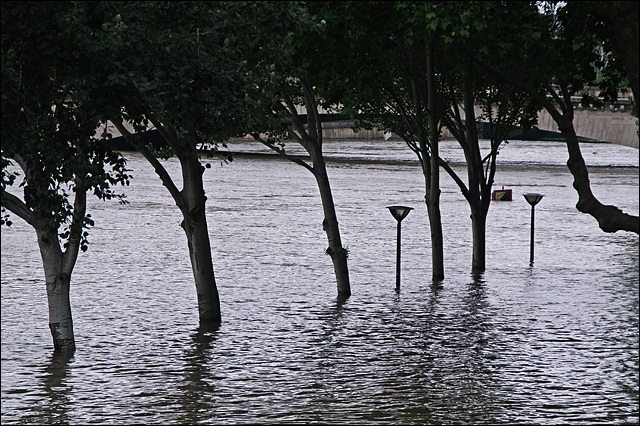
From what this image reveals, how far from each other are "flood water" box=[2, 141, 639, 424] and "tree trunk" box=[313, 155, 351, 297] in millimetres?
494

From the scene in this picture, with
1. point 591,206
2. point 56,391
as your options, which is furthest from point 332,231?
point 591,206

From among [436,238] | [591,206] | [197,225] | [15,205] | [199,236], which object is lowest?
[436,238]

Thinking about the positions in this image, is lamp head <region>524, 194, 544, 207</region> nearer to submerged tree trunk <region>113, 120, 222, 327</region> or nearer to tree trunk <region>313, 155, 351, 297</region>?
tree trunk <region>313, 155, 351, 297</region>

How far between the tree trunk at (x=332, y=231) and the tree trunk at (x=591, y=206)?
1070 centimetres

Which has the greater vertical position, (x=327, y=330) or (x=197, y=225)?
(x=197, y=225)

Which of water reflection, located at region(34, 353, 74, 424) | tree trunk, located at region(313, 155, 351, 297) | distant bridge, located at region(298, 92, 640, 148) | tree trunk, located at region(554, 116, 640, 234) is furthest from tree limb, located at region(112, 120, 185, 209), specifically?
distant bridge, located at region(298, 92, 640, 148)

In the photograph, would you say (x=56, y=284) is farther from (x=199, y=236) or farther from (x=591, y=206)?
(x=591, y=206)

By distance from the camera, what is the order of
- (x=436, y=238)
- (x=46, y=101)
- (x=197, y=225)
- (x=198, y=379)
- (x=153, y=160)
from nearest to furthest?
1. (x=46, y=101)
2. (x=198, y=379)
3. (x=153, y=160)
4. (x=197, y=225)
5. (x=436, y=238)

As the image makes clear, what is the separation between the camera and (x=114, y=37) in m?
10.7

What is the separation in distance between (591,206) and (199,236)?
893 centimetres

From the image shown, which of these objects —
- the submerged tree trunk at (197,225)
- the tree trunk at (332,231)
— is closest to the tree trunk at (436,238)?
the tree trunk at (332,231)

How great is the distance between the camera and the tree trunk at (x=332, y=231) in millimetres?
23422

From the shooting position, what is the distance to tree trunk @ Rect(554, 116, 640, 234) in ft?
40.0

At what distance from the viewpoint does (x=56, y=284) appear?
16.5 m
